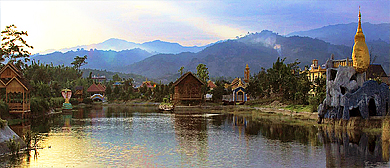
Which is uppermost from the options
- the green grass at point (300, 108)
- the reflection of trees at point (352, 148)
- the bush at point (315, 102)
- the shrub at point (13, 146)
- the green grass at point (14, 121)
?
the bush at point (315, 102)

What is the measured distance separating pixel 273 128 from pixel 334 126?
17.0 ft

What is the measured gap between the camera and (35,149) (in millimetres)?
22875

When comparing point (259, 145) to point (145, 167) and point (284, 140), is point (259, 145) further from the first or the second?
point (145, 167)

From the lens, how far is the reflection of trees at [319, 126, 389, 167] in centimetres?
2006

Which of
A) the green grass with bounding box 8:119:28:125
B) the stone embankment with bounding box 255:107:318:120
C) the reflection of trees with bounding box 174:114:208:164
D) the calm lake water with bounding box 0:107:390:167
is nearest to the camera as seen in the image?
the calm lake water with bounding box 0:107:390:167

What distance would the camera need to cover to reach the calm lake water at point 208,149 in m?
19.7

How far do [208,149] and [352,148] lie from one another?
8.45 m

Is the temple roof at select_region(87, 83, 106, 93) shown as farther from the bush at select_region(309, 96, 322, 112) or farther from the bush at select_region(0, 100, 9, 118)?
the bush at select_region(309, 96, 322, 112)

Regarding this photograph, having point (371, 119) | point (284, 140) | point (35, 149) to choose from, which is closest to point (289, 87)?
point (371, 119)

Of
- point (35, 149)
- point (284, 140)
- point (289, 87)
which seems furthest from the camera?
point (289, 87)

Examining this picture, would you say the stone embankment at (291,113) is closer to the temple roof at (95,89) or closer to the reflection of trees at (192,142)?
the reflection of trees at (192,142)

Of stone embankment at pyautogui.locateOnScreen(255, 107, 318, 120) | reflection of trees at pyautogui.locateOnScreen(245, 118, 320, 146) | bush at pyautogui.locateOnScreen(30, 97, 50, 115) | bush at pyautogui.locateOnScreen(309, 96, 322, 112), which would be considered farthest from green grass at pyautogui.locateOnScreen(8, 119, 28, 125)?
bush at pyautogui.locateOnScreen(309, 96, 322, 112)

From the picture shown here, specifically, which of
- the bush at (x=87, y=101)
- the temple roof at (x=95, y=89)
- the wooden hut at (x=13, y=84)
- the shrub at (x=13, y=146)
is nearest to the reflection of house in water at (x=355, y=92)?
the shrub at (x=13, y=146)

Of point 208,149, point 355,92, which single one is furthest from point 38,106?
point 355,92
